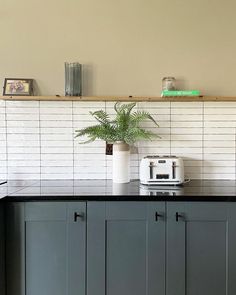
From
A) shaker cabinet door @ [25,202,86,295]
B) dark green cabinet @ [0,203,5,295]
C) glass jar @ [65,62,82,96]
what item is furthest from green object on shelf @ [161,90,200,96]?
dark green cabinet @ [0,203,5,295]

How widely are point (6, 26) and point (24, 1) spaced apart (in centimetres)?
25

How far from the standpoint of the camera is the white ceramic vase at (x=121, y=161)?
207 centimetres

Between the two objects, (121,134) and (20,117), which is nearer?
(121,134)

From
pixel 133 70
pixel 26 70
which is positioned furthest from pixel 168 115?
pixel 26 70

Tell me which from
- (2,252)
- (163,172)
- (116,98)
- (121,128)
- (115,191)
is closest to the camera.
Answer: (2,252)

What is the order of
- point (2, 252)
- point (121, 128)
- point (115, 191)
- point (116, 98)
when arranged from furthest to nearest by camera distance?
point (116, 98)
point (121, 128)
point (115, 191)
point (2, 252)

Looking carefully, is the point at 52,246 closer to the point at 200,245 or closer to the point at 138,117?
the point at 200,245

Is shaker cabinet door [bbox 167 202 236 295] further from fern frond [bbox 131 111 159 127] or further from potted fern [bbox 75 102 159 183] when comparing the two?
fern frond [bbox 131 111 159 127]

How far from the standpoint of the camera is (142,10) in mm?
2252

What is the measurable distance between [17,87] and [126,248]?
1.46 m

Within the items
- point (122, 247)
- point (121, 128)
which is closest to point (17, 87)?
point (121, 128)

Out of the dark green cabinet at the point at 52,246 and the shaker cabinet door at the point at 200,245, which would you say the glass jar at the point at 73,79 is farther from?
the shaker cabinet door at the point at 200,245

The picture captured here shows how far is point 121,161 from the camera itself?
2076mm

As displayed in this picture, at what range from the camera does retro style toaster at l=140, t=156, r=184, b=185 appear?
1.98 m
